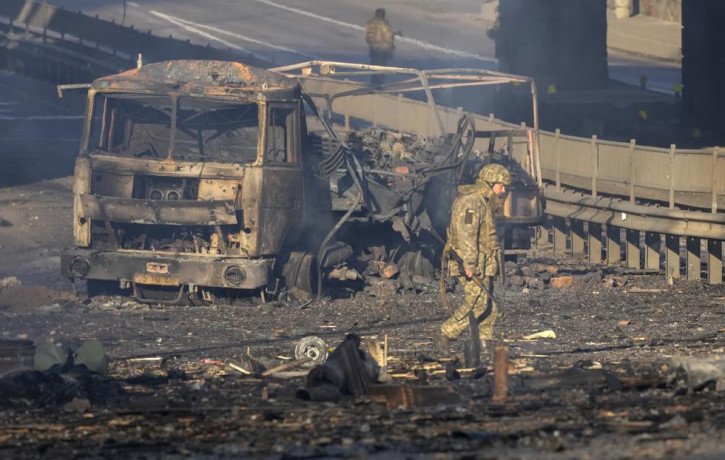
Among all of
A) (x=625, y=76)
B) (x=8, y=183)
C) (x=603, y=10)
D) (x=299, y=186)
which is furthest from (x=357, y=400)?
(x=625, y=76)

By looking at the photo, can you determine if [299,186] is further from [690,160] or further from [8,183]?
[8,183]

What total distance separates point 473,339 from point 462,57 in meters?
36.8

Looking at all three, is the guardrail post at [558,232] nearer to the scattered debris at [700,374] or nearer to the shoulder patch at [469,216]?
the shoulder patch at [469,216]

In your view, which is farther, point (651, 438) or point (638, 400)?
point (638, 400)

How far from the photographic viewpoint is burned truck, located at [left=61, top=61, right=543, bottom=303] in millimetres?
14617

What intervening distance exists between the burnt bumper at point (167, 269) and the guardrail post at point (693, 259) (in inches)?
219

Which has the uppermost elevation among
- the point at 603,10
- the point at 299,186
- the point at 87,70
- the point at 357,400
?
the point at 603,10

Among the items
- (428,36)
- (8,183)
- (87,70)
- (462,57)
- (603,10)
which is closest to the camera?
(8,183)

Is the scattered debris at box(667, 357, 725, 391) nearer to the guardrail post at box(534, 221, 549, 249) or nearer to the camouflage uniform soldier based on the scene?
the camouflage uniform soldier

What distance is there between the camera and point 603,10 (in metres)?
36.5

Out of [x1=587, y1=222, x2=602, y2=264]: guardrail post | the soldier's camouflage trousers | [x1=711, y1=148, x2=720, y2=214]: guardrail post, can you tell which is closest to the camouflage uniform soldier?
the soldier's camouflage trousers

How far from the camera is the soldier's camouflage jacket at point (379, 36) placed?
29.3 meters

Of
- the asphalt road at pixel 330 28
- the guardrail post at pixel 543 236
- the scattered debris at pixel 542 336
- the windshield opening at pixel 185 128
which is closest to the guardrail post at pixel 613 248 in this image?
the guardrail post at pixel 543 236

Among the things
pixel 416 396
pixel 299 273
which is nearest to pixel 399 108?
pixel 299 273
